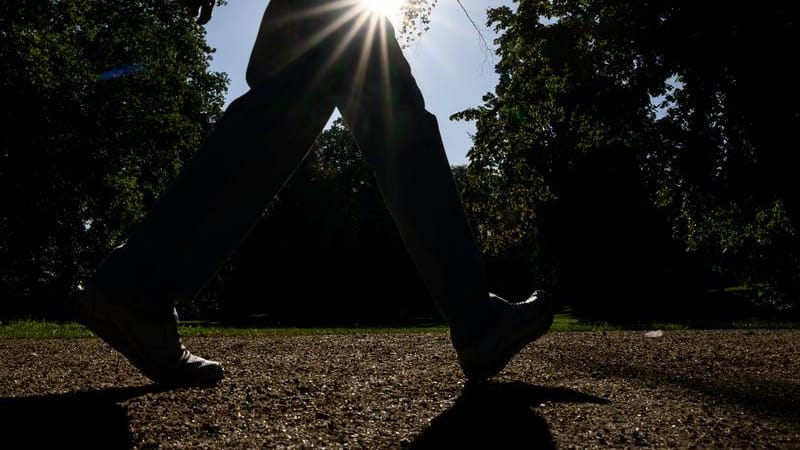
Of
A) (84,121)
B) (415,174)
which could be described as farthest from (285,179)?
(84,121)

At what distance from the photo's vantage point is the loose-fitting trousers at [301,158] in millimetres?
2143

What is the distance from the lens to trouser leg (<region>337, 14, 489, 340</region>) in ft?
7.22

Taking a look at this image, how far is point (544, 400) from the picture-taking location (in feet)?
7.20

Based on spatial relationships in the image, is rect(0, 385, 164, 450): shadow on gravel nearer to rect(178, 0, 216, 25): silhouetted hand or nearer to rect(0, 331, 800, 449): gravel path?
rect(0, 331, 800, 449): gravel path

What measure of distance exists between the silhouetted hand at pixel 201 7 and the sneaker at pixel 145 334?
3.78 feet

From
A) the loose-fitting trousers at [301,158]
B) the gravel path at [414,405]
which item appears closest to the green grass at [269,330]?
the gravel path at [414,405]

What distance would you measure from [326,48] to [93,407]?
1395mm

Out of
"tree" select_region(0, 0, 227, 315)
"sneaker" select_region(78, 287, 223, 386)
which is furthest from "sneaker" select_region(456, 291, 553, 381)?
"tree" select_region(0, 0, 227, 315)

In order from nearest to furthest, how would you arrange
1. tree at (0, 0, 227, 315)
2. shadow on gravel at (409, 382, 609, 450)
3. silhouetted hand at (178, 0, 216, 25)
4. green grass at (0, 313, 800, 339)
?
shadow on gravel at (409, 382, 609, 450), silhouetted hand at (178, 0, 216, 25), green grass at (0, 313, 800, 339), tree at (0, 0, 227, 315)

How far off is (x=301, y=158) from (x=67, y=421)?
1.12m

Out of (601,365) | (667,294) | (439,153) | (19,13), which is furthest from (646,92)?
(667,294)

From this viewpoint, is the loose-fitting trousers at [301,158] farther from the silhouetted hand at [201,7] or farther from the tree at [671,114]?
the tree at [671,114]

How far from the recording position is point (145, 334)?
2201mm

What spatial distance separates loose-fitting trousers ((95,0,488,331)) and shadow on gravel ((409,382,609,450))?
0.96ft
